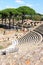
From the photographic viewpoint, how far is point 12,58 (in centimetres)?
385

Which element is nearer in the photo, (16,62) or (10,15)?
(16,62)

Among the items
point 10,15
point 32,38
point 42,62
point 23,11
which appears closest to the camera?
point 42,62

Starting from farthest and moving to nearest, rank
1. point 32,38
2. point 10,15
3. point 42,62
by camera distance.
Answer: point 10,15 < point 32,38 < point 42,62

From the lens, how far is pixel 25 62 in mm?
3672

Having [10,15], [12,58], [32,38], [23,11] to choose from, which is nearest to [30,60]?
[12,58]

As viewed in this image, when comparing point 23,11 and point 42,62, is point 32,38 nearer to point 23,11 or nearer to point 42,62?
point 42,62

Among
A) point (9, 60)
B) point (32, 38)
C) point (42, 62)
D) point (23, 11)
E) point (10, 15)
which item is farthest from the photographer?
point (23, 11)

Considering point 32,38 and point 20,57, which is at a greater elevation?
point 20,57

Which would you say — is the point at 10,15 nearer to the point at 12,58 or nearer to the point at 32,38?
the point at 32,38

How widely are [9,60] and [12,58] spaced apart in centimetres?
7

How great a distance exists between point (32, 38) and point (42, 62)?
1436 inches

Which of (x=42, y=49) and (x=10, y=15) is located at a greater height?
(x=42, y=49)

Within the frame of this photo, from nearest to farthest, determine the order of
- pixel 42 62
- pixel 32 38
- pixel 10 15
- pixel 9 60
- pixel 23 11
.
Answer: pixel 42 62
pixel 9 60
pixel 32 38
pixel 10 15
pixel 23 11

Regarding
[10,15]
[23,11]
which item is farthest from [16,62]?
[23,11]
